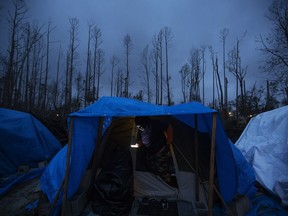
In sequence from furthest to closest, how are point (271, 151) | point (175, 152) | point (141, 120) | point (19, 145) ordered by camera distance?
point (19, 145)
point (271, 151)
point (175, 152)
point (141, 120)

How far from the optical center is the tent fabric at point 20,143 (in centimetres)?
567

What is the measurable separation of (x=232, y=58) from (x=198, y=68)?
15.0 feet

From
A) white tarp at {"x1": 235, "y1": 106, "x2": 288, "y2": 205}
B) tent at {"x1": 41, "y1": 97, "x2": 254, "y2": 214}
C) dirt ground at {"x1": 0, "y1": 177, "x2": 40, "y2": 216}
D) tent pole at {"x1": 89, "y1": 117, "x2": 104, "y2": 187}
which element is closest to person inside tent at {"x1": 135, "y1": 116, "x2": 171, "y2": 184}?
tent at {"x1": 41, "y1": 97, "x2": 254, "y2": 214}

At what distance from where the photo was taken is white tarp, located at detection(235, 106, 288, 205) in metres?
4.11

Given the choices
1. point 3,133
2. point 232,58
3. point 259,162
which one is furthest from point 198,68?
point 3,133

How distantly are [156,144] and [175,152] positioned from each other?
1.79 feet

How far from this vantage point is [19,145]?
5961 millimetres

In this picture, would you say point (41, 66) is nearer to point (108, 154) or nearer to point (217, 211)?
point (108, 154)

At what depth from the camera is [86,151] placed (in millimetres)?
3775

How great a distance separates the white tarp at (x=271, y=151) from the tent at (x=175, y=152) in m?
0.53

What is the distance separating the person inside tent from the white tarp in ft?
7.90

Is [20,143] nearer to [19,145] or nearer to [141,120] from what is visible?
[19,145]

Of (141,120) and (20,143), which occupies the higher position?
(141,120)

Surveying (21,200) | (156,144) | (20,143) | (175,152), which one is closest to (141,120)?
(156,144)
